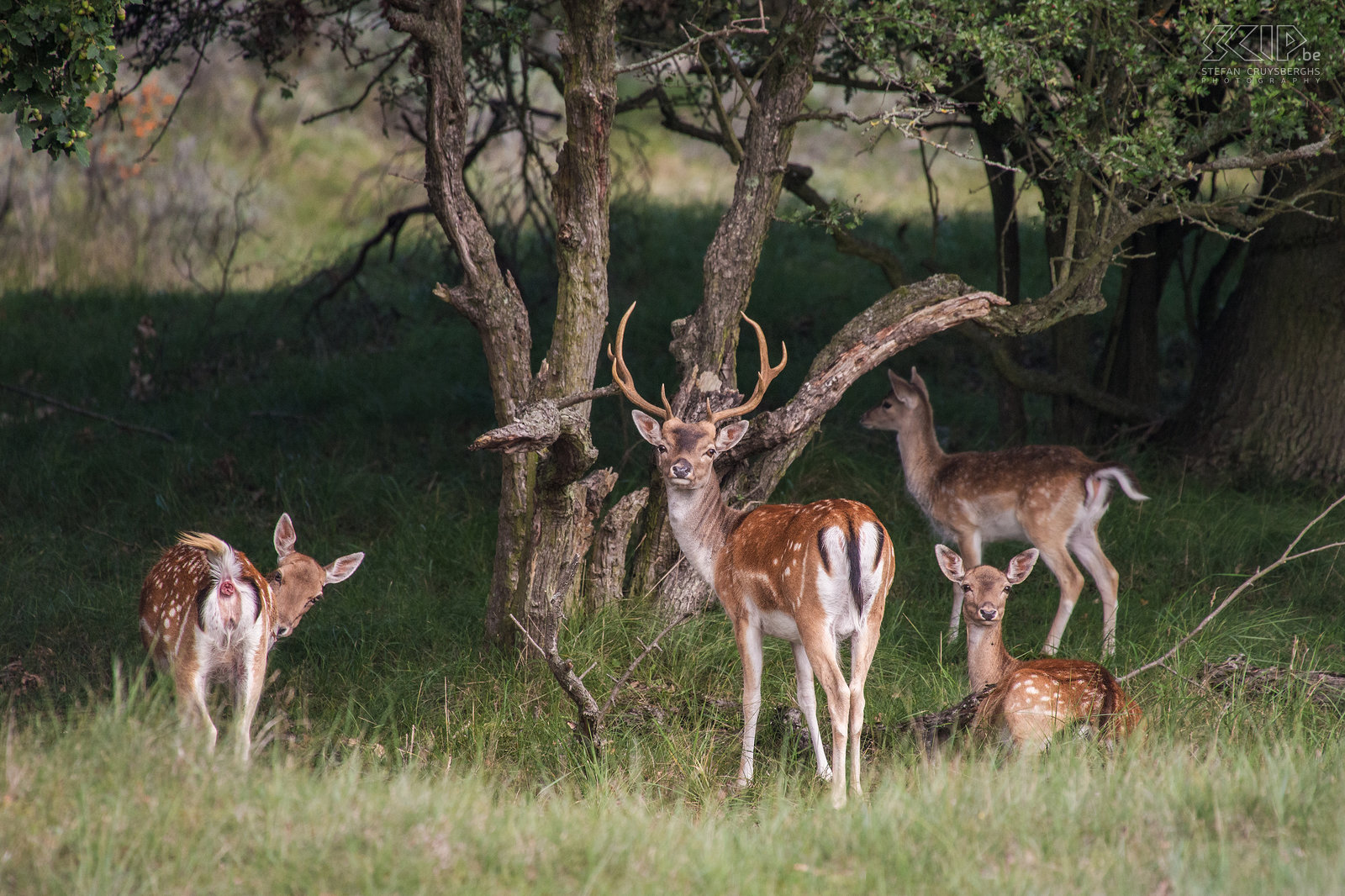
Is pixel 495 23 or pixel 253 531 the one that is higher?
pixel 495 23

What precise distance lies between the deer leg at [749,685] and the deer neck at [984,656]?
857 millimetres

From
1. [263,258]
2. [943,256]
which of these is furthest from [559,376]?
[263,258]

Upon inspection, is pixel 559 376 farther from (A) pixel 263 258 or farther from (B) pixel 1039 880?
(A) pixel 263 258

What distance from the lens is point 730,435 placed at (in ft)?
17.7

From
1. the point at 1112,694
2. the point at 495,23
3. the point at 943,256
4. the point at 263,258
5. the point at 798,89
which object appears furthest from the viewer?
the point at 263,258

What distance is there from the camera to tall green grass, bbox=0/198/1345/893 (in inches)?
126

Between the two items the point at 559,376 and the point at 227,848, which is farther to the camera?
the point at 559,376

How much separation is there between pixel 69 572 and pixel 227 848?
403cm

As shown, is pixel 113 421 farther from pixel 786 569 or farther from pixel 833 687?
pixel 833 687

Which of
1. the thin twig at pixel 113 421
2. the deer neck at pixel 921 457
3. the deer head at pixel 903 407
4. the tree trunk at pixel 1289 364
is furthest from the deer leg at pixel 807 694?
the thin twig at pixel 113 421

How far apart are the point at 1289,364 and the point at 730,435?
4014 millimetres

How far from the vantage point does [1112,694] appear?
14.5ft

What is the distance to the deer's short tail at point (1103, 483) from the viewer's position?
612 cm

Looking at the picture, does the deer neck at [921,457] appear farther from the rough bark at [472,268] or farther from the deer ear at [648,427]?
the rough bark at [472,268]
